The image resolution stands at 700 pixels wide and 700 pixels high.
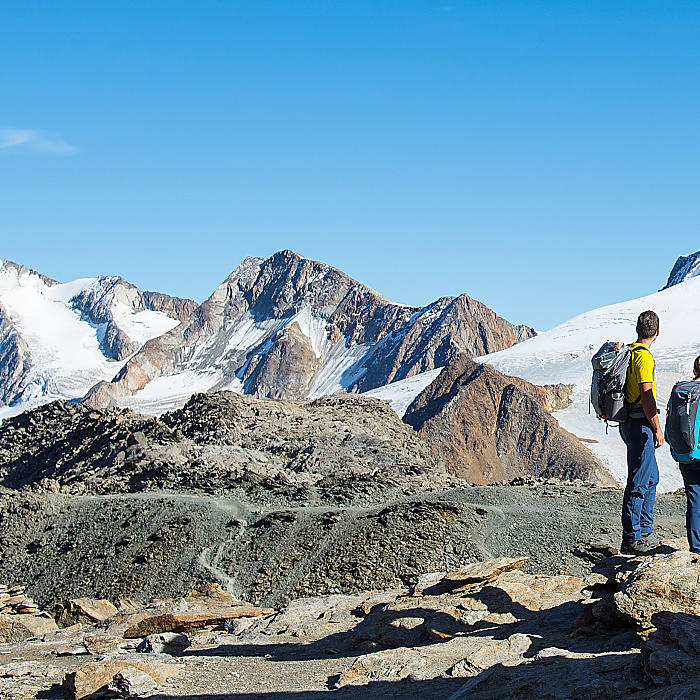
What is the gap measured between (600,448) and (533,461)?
5238 mm

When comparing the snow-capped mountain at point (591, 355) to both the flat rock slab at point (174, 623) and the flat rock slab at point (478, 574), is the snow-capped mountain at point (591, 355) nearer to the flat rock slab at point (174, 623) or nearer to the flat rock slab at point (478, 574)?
the flat rock slab at point (478, 574)

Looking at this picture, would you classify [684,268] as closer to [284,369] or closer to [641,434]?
[284,369]

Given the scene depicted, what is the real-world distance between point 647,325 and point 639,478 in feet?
5.11

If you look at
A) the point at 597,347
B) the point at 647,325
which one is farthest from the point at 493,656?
the point at 597,347

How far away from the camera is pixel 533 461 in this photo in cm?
6819

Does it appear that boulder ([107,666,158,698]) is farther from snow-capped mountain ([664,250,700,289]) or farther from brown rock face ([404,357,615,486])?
snow-capped mountain ([664,250,700,289])

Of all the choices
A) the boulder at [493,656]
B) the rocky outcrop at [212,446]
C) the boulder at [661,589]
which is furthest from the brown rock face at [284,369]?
the boulder at [661,589]

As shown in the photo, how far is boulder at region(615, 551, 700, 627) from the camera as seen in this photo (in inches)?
281

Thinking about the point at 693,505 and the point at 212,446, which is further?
the point at 212,446

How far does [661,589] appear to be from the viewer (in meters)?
7.25

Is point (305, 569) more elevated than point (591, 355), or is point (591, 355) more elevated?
point (591, 355)

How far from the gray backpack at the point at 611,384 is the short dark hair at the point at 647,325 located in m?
0.21

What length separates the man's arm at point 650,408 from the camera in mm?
8656

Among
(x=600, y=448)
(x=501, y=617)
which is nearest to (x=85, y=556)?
(x=501, y=617)
